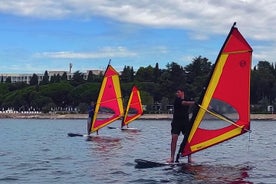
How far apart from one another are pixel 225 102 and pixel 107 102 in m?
19.7

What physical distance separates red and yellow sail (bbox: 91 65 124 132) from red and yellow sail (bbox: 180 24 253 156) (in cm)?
1851

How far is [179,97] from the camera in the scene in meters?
18.5

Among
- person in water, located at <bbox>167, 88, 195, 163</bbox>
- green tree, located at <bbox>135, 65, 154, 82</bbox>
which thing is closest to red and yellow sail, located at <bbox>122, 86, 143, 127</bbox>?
person in water, located at <bbox>167, 88, 195, 163</bbox>

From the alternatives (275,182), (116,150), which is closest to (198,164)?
(275,182)

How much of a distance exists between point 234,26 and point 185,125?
3.67 m

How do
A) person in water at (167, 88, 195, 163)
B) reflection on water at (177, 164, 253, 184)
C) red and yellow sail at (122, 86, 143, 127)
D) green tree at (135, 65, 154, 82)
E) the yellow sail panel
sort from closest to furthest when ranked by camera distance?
reflection on water at (177, 164, 253, 184) < the yellow sail panel < person in water at (167, 88, 195, 163) < red and yellow sail at (122, 86, 143, 127) < green tree at (135, 65, 154, 82)

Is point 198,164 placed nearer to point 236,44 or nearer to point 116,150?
point 236,44

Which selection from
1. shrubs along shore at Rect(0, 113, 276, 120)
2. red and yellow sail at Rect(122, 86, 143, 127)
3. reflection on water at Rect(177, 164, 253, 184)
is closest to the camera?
reflection on water at Rect(177, 164, 253, 184)

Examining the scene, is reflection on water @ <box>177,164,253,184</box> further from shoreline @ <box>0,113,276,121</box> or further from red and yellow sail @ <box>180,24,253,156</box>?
shoreline @ <box>0,113,276,121</box>

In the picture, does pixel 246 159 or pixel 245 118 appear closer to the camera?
pixel 245 118

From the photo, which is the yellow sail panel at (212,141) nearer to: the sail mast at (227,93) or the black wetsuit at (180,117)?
the sail mast at (227,93)

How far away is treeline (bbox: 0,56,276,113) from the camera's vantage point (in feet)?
495

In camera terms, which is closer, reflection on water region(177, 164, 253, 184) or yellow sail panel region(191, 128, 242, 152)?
reflection on water region(177, 164, 253, 184)

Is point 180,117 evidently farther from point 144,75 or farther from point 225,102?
point 144,75
